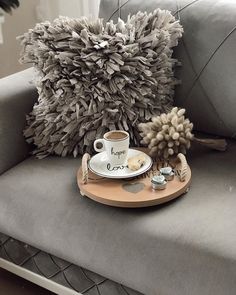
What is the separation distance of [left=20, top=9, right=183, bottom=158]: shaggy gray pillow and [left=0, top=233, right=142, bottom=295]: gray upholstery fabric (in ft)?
0.94

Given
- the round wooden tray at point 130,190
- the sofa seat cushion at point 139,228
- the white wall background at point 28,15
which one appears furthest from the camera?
the white wall background at point 28,15

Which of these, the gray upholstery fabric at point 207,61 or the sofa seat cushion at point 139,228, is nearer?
the sofa seat cushion at point 139,228

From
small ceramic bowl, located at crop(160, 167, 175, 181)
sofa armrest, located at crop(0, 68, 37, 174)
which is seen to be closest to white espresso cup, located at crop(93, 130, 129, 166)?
small ceramic bowl, located at crop(160, 167, 175, 181)

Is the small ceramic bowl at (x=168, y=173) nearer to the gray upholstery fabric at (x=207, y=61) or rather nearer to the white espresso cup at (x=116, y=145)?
the white espresso cup at (x=116, y=145)

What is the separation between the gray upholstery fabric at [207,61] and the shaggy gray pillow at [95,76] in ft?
0.20

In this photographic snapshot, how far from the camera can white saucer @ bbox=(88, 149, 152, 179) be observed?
4.09 ft

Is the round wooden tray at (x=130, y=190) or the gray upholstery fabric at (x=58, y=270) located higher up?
the round wooden tray at (x=130, y=190)

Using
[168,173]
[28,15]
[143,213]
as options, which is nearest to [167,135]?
[168,173]

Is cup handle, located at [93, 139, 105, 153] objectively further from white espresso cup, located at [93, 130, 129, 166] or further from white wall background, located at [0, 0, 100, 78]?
white wall background, located at [0, 0, 100, 78]

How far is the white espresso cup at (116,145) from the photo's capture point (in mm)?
1244

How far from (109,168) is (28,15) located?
137cm

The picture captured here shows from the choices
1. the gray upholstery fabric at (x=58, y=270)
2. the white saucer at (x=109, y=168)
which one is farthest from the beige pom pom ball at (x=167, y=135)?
the gray upholstery fabric at (x=58, y=270)

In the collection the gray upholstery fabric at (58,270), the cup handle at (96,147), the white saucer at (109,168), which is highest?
the cup handle at (96,147)

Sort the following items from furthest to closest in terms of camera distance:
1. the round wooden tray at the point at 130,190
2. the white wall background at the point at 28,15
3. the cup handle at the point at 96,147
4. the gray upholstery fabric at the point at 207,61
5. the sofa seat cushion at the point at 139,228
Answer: the white wall background at the point at 28,15 → the gray upholstery fabric at the point at 207,61 → the cup handle at the point at 96,147 → the round wooden tray at the point at 130,190 → the sofa seat cushion at the point at 139,228
